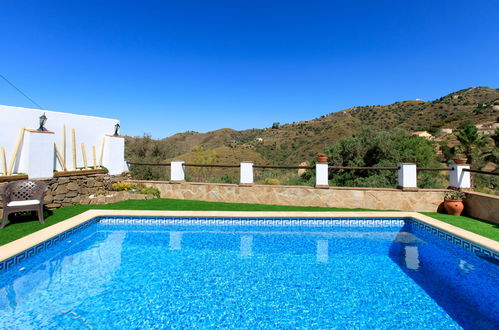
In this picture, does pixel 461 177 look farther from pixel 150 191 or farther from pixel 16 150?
pixel 16 150

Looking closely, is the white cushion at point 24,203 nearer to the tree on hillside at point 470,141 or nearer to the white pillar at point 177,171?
the white pillar at point 177,171

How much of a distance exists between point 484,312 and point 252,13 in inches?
664

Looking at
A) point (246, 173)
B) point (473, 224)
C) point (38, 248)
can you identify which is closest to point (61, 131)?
point (38, 248)

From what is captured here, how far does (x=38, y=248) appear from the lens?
4121mm

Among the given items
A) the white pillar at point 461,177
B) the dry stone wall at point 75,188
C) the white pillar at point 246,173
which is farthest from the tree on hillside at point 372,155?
the dry stone wall at point 75,188

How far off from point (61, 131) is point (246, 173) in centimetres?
530

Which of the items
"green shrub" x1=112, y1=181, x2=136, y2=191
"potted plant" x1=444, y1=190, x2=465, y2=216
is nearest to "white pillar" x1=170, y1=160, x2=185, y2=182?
"green shrub" x1=112, y1=181, x2=136, y2=191

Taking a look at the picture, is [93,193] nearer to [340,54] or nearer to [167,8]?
[167,8]

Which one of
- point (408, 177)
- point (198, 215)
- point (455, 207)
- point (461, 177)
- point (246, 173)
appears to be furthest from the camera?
point (246, 173)

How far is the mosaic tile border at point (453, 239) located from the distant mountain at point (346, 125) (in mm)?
23206

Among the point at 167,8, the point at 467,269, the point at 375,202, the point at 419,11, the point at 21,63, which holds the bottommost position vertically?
the point at 467,269

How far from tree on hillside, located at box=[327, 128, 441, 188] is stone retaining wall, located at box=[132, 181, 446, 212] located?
3.26 meters

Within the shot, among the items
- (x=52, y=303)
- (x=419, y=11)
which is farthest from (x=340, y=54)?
(x=52, y=303)

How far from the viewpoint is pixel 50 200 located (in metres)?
6.52
